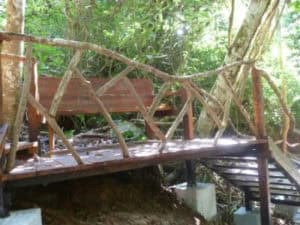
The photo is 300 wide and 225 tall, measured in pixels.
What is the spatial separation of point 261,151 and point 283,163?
0.42 m

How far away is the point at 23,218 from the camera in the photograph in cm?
289

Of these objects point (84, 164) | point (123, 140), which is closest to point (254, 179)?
point (123, 140)

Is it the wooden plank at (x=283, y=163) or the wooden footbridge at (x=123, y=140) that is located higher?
the wooden footbridge at (x=123, y=140)

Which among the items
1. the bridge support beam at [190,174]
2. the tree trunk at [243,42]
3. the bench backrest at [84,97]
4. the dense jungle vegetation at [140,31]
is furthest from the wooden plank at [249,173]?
the dense jungle vegetation at [140,31]

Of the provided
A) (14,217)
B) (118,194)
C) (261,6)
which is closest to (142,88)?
(118,194)

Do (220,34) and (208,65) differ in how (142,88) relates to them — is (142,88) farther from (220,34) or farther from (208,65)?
(220,34)

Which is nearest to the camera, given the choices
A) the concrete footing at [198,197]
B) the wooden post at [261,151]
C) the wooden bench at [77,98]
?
the wooden bench at [77,98]

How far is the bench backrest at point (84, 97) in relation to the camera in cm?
465

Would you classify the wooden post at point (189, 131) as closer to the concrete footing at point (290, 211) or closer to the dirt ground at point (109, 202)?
the dirt ground at point (109, 202)

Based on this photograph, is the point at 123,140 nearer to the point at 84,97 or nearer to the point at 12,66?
the point at 12,66

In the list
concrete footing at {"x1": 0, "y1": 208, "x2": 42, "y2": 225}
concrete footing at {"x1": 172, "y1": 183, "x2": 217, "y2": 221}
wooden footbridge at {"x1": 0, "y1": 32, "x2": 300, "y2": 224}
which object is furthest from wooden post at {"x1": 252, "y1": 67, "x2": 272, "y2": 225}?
concrete footing at {"x1": 0, "y1": 208, "x2": 42, "y2": 225}

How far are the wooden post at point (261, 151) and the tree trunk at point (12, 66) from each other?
2592mm

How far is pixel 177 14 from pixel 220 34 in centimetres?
133

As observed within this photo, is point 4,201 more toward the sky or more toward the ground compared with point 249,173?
more toward the sky
